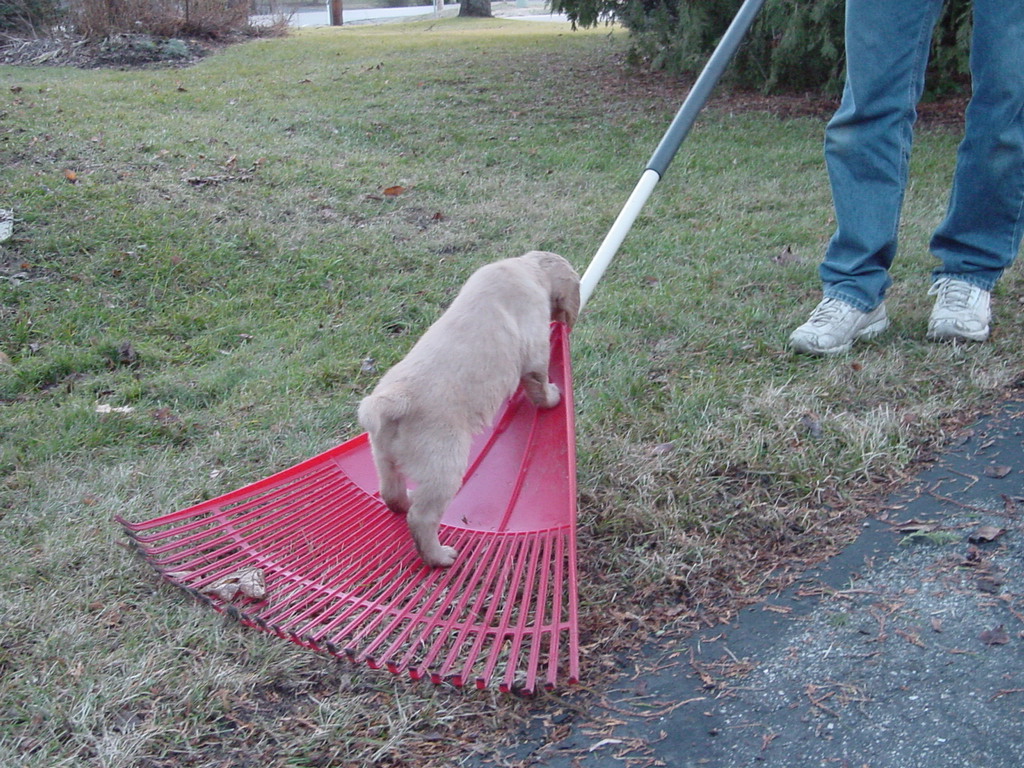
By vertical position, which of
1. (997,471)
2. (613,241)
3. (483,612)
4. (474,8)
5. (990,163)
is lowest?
(483,612)

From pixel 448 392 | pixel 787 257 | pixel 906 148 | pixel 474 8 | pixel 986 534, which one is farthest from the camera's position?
pixel 474 8

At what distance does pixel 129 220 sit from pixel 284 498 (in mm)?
3146

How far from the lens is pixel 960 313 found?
11.5ft

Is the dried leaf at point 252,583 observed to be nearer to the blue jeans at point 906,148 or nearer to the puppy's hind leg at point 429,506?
the puppy's hind leg at point 429,506

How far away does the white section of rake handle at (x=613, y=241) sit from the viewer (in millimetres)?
3055

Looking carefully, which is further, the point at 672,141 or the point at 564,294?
the point at 672,141

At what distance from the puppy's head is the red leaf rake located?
58mm

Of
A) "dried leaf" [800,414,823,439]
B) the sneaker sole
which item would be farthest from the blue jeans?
"dried leaf" [800,414,823,439]

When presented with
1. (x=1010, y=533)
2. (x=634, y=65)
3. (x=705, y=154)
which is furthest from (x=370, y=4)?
(x=1010, y=533)

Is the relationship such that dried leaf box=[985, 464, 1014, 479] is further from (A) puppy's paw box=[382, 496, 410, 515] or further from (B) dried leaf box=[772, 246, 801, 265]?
(B) dried leaf box=[772, 246, 801, 265]

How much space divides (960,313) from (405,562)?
94.7 inches

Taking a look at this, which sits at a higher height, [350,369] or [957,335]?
[957,335]

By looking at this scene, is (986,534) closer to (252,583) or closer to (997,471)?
(997,471)

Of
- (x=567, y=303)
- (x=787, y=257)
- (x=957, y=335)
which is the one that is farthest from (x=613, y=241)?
(x=787, y=257)
